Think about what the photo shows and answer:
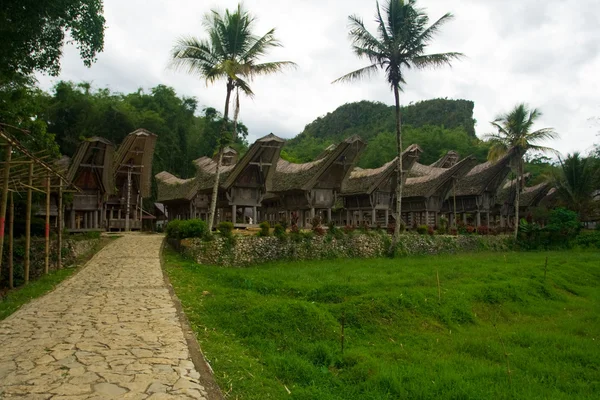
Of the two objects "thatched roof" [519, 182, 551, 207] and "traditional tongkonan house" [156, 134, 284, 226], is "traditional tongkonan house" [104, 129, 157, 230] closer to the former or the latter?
"traditional tongkonan house" [156, 134, 284, 226]

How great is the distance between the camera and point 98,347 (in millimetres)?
5676

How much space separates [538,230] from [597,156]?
1046 cm

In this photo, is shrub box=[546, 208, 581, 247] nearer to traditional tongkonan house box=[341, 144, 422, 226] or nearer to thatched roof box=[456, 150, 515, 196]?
thatched roof box=[456, 150, 515, 196]

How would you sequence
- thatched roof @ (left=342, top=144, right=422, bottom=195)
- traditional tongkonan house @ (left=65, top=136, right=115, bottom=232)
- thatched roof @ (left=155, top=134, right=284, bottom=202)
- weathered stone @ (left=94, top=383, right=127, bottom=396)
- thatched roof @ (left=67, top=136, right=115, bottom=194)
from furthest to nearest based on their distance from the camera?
thatched roof @ (left=342, top=144, right=422, bottom=195) → traditional tongkonan house @ (left=65, top=136, right=115, bottom=232) → thatched roof @ (left=67, top=136, right=115, bottom=194) → thatched roof @ (left=155, top=134, right=284, bottom=202) → weathered stone @ (left=94, top=383, right=127, bottom=396)

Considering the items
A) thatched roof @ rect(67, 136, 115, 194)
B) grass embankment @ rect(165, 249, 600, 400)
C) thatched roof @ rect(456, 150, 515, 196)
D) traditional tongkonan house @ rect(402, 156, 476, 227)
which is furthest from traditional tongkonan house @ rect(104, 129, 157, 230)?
thatched roof @ rect(456, 150, 515, 196)

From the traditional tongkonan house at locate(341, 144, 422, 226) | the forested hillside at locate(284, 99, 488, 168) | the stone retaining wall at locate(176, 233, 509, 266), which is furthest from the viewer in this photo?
the forested hillside at locate(284, 99, 488, 168)

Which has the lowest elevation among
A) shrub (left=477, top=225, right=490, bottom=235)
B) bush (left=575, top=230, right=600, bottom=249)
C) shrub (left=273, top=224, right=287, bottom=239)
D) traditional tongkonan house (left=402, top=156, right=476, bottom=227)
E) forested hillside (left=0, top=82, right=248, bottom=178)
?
bush (left=575, top=230, right=600, bottom=249)

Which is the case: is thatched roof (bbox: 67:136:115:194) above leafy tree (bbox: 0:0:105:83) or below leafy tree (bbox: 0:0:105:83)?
below

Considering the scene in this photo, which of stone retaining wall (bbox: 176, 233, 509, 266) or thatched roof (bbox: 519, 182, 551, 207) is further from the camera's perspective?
thatched roof (bbox: 519, 182, 551, 207)

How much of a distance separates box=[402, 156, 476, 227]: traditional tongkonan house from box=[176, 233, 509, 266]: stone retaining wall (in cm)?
552

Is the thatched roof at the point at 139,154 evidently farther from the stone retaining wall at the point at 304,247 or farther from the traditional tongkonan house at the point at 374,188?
the traditional tongkonan house at the point at 374,188

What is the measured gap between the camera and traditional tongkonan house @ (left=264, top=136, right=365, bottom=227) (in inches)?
915

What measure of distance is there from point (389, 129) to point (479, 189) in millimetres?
31799

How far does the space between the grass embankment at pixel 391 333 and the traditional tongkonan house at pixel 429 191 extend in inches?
579
